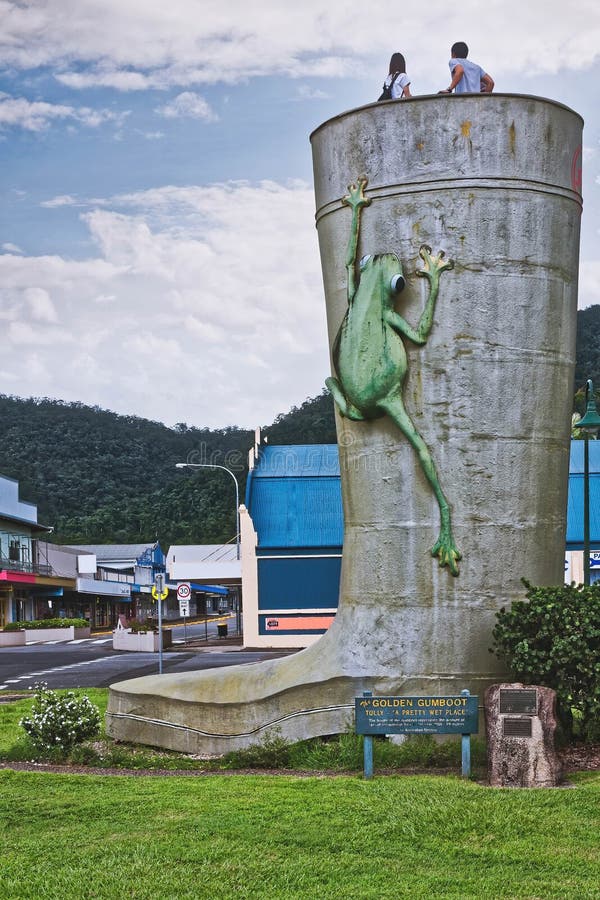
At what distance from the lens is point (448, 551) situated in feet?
37.4

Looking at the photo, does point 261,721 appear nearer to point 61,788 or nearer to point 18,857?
point 61,788

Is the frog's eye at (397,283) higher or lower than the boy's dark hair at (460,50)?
lower

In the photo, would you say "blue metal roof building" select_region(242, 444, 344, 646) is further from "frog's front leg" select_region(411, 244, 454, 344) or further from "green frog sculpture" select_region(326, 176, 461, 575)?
"frog's front leg" select_region(411, 244, 454, 344)

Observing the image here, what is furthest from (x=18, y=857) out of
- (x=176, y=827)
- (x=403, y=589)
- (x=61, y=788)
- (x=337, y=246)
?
(x=337, y=246)

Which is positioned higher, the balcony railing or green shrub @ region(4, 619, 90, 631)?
the balcony railing

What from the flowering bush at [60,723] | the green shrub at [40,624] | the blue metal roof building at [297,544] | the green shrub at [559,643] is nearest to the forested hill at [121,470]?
the green shrub at [40,624]

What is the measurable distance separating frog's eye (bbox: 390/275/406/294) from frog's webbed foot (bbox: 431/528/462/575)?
2.57 metres

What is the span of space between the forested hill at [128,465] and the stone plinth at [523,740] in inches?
2713

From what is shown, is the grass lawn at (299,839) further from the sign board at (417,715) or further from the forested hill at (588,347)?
the forested hill at (588,347)

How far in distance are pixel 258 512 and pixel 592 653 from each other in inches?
1083

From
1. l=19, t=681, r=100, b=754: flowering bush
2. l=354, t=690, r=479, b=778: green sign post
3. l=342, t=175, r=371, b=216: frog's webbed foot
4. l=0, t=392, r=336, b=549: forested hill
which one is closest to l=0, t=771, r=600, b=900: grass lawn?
l=354, t=690, r=479, b=778: green sign post

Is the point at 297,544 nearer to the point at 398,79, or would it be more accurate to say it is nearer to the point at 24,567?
the point at 398,79

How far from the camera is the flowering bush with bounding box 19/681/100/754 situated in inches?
512

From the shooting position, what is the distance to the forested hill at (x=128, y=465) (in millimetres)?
94125
